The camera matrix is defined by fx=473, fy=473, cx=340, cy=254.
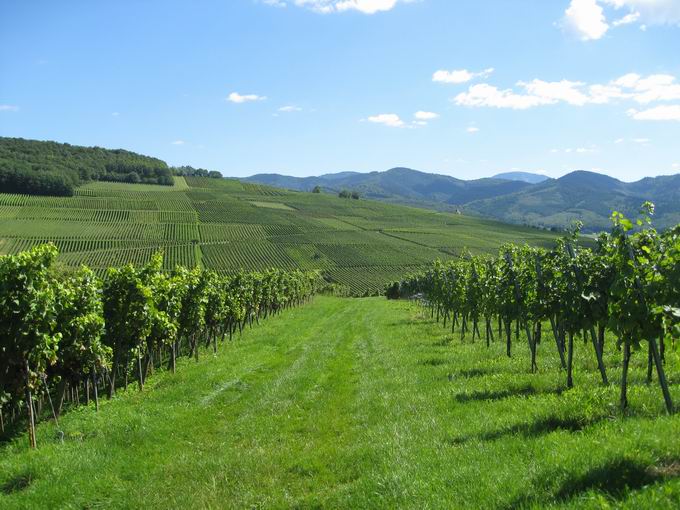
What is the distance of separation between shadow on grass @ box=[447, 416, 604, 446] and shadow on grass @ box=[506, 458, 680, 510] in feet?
6.56

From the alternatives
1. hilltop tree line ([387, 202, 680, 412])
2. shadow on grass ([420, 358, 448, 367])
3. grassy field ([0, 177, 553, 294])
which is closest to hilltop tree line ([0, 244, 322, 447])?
shadow on grass ([420, 358, 448, 367])

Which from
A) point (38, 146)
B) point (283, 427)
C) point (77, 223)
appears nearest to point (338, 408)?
point (283, 427)

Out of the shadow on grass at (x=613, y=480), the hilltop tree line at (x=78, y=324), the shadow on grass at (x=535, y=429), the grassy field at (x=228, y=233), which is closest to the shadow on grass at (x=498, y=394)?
the shadow on grass at (x=535, y=429)

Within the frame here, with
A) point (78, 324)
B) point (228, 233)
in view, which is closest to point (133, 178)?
point (228, 233)

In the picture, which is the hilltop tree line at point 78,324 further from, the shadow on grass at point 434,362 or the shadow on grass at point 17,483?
the shadow on grass at point 434,362

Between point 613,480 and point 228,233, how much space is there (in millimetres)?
123091

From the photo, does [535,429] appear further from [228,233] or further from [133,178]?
[133,178]

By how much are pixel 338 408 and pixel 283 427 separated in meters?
1.80

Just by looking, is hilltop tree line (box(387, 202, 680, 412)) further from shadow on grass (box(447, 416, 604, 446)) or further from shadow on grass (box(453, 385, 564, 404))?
shadow on grass (box(447, 416, 604, 446))

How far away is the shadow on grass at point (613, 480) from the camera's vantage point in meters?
5.84

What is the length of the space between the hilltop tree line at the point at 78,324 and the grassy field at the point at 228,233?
2690 inches

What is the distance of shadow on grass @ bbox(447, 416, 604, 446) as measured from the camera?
8547 mm

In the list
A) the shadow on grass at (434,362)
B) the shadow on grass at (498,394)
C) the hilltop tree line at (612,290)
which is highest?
the hilltop tree line at (612,290)

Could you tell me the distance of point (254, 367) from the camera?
2084 centimetres
